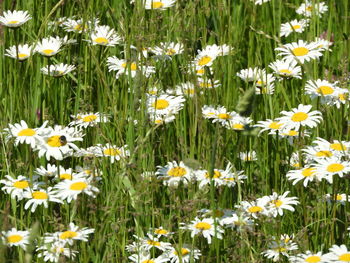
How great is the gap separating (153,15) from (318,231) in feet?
3.03

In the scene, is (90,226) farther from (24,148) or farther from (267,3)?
(267,3)

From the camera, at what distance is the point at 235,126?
239 cm

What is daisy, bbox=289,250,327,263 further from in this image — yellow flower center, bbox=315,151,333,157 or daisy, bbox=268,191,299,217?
yellow flower center, bbox=315,151,333,157

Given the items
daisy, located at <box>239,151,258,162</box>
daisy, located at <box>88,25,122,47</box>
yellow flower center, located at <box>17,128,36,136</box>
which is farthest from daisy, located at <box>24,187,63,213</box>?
daisy, located at <box>88,25,122,47</box>

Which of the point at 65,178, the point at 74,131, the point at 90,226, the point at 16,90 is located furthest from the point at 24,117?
the point at 90,226

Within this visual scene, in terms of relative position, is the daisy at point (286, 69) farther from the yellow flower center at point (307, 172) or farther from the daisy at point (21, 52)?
the daisy at point (21, 52)

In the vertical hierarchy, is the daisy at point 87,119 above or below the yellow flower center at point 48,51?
below

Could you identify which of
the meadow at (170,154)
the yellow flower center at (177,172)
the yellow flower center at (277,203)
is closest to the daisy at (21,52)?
the meadow at (170,154)

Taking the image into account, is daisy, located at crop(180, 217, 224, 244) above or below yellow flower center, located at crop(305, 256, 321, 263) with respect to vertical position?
above

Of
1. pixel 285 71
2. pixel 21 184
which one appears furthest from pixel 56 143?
pixel 285 71

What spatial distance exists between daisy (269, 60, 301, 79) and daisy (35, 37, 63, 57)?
80 centimetres

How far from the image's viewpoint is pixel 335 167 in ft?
6.35

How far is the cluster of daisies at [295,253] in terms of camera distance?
5.41ft

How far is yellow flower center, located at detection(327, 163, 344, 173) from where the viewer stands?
1921 mm
